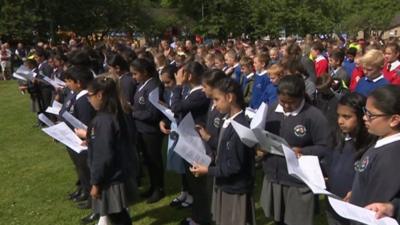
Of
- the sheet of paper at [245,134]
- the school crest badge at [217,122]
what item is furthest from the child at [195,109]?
the sheet of paper at [245,134]

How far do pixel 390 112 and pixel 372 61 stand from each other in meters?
2.93

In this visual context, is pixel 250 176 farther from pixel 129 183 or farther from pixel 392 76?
pixel 392 76

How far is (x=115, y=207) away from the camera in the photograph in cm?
449

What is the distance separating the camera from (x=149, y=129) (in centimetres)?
605

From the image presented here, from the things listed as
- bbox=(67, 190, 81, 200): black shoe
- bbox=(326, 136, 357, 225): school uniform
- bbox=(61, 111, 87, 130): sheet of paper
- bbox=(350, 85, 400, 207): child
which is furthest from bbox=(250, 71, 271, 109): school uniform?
bbox=(350, 85, 400, 207): child

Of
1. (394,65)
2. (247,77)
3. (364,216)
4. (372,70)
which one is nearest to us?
(364,216)

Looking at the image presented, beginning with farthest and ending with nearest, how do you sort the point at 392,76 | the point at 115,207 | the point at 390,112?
the point at 392,76 → the point at 115,207 → the point at 390,112

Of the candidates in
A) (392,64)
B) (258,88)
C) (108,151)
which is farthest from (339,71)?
(108,151)

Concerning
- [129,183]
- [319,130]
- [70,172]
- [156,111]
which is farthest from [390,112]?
[70,172]

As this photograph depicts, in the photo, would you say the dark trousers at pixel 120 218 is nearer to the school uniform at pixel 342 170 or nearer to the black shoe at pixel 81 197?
the black shoe at pixel 81 197

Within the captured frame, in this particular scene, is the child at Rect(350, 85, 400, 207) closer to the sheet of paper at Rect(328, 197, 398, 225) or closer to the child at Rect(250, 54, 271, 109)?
the sheet of paper at Rect(328, 197, 398, 225)

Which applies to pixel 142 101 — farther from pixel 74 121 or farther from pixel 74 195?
pixel 74 195

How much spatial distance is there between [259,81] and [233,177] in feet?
12.1

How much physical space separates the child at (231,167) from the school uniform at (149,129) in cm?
202
